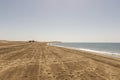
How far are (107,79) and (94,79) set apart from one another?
77cm

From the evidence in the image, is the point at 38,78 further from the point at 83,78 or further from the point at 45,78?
the point at 83,78

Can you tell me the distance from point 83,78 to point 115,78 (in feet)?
6.43

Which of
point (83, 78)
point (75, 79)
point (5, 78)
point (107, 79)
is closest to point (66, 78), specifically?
point (75, 79)

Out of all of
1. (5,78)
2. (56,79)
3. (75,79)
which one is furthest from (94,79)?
(5,78)

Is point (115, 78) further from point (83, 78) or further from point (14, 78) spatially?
point (14, 78)

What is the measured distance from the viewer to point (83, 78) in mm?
7922

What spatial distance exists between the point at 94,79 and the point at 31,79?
3.71 meters

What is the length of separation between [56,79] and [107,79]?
302 cm

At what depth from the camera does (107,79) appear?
7.71m

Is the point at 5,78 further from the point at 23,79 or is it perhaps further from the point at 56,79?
the point at 56,79

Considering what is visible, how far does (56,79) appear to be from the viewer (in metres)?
7.66

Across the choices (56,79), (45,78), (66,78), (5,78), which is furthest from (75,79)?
(5,78)

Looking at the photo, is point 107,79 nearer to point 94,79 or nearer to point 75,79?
point 94,79

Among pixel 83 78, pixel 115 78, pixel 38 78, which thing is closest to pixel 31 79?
pixel 38 78
